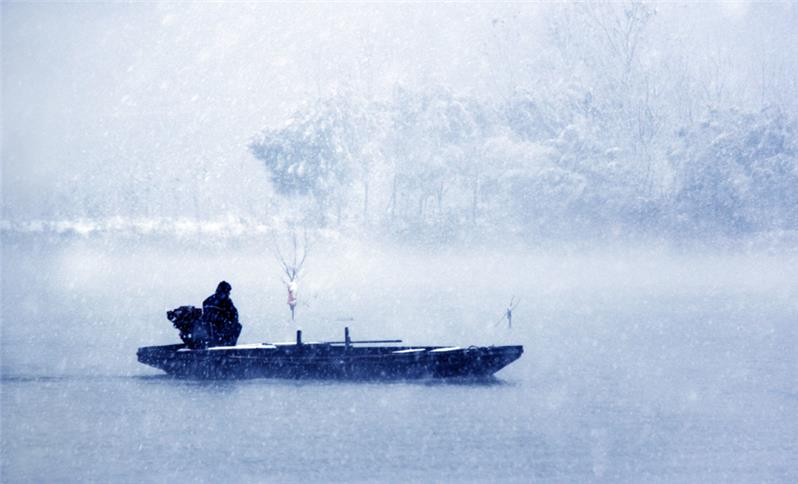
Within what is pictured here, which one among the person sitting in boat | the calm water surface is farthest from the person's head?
the calm water surface

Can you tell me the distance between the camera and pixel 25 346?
5244cm

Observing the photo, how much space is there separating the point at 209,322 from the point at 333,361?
3.85 meters

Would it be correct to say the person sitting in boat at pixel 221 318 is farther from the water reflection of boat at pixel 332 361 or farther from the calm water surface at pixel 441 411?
the calm water surface at pixel 441 411

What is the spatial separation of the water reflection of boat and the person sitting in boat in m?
0.52

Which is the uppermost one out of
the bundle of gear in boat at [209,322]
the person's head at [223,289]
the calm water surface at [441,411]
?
the person's head at [223,289]

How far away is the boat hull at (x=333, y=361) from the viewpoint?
34312mm

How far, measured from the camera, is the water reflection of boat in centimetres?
3431

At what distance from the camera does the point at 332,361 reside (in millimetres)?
35062

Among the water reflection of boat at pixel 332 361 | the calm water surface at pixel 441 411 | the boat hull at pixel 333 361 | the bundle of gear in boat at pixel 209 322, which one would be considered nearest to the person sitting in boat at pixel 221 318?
the bundle of gear in boat at pixel 209 322

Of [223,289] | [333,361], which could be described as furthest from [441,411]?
[223,289]

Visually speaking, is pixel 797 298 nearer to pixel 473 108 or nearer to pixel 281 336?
pixel 473 108

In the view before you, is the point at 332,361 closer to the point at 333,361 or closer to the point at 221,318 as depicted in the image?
the point at 333,361

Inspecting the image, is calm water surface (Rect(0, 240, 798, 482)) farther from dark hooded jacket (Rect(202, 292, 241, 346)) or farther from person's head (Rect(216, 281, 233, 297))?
person's head (Rect(216, 281, 233, 297))

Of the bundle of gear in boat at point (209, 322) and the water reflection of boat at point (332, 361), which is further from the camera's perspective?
the bundle of gear in boat at point (209, 322)
